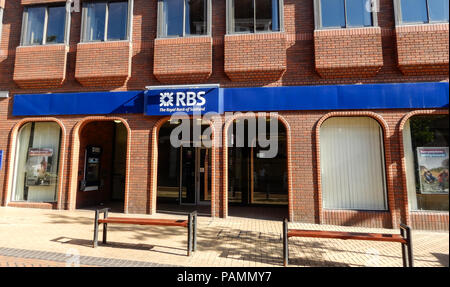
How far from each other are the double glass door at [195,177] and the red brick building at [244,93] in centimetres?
68

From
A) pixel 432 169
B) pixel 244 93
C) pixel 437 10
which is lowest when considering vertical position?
pixel 432 169

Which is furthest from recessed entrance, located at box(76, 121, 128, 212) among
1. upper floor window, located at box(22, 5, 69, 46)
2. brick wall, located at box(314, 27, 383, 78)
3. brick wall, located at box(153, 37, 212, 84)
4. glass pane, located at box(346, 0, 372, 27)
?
glass pane, located at box(346, 0, 372, 27)

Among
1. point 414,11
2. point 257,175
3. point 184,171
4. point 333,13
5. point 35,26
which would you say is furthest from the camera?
point 184,171

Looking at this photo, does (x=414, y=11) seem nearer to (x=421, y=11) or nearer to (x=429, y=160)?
(x=421, y=11)

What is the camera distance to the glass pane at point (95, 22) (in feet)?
30.5

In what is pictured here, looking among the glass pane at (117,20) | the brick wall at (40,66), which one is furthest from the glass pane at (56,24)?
the glass pane at (117,20)

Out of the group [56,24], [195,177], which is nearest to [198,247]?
[195,177]

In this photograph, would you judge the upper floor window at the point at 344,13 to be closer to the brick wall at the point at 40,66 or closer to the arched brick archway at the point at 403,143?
the arched brick archway at the point at 403,143

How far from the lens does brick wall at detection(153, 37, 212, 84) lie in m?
Answer: 8.45

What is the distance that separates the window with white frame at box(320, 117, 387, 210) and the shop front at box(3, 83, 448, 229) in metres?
0.03

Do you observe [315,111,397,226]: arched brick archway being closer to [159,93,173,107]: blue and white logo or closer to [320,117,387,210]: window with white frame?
[320,117,387,210]: window with white frame

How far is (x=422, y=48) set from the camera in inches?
291

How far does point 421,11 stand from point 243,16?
212 inches

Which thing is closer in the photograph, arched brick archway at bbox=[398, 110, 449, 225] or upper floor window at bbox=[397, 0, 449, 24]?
arched brick archway at bbox=[398, 110, 449, 225]
